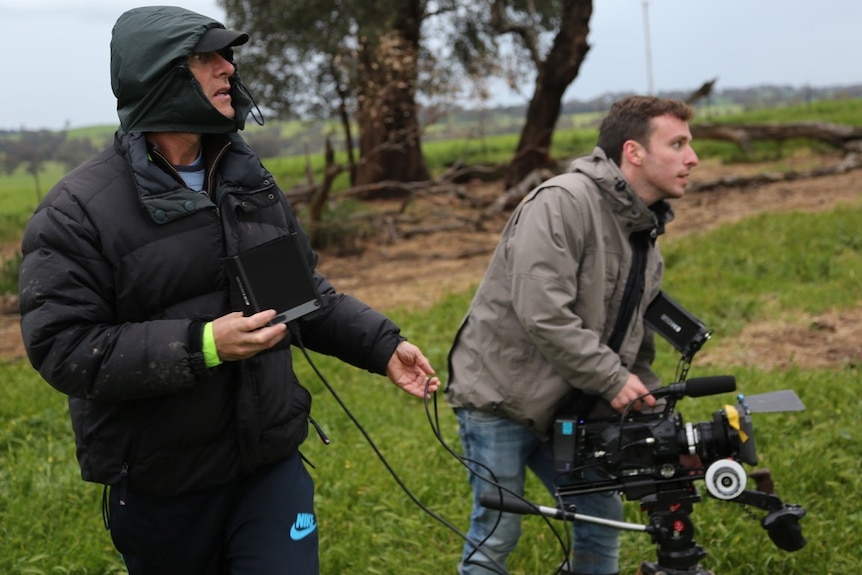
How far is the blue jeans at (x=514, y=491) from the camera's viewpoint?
11.3 ft

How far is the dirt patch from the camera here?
7.29 meters

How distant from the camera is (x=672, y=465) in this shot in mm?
3100

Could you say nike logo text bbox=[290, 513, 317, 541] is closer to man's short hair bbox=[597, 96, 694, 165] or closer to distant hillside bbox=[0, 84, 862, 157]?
man's short hair bbox=[597, 96, 694, 165]

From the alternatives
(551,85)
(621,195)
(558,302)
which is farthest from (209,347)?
(551,85)

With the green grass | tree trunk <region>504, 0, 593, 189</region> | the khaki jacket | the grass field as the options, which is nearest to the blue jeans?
the khaki jacket

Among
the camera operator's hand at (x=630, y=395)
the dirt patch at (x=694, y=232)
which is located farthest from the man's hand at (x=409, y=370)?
the dirt patch at (x=694, y=232)

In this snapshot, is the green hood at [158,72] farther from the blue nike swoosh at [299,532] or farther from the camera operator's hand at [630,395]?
the camera operator's hand at [630,395]

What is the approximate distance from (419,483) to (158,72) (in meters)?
3.31

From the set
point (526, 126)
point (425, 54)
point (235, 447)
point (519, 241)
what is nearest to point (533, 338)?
point (519, 241)

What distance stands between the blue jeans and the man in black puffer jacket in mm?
893

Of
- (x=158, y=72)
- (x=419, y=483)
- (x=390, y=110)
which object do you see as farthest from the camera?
(x=390, y=110)

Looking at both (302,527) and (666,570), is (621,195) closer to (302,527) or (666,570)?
(666,570)

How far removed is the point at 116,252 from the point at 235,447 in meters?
0.60

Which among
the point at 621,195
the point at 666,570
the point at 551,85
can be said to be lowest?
the point at 666,570
